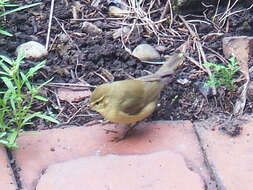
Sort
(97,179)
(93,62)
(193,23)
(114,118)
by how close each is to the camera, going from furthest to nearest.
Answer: (193,23), (93,62), (114,118), (97,179)

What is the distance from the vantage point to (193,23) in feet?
13.7

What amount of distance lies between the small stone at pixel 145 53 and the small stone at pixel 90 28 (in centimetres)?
33

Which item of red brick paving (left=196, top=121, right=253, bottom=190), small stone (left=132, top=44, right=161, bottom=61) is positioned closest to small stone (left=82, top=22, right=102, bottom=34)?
small stone (left=132, top=44, right=161, bottom=61)

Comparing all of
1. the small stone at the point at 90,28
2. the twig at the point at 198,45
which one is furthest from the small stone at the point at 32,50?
the twig at the point at 198,45

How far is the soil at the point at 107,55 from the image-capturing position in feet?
11.5

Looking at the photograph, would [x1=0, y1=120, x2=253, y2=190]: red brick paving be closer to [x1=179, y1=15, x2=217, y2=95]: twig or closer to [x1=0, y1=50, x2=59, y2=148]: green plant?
[x1=0, y1=50, x2=59, y2=148]: green plant

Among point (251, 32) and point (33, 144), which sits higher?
point (251, 32)

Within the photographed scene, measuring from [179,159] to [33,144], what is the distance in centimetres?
80

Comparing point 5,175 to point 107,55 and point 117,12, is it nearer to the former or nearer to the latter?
point 107,55

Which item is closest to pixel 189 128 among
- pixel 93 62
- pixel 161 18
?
pixel 93 62

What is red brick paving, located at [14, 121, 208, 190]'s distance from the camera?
10.4ft

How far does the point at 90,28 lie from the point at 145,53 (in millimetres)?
457

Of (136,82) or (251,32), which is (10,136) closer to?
(136,82)

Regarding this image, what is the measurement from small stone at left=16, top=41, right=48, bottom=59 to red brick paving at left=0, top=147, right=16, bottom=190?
82cm
